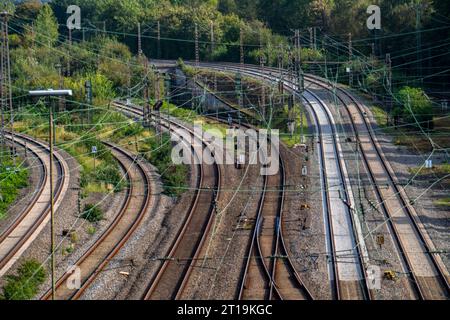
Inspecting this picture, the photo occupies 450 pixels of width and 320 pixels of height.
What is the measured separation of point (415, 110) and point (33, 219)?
21017mm

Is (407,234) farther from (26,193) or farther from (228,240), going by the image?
(26,193)

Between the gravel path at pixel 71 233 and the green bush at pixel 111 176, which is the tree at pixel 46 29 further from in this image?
the gravel path at pixel 71 233

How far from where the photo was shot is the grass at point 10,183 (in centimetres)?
2394

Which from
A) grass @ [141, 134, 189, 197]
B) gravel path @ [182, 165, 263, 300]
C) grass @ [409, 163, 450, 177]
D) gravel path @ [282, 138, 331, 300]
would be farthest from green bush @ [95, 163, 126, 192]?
grass @ [409, 163, 450, 177]

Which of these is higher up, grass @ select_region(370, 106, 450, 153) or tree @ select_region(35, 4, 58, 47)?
tree @ select_region(35, 4, 58, 47)

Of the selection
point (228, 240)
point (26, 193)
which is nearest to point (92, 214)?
point (26, 193)

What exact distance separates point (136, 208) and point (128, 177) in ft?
12.9

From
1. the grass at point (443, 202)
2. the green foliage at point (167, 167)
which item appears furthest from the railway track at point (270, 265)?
the grass at point (443, 202)

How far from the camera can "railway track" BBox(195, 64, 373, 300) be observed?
17109mm

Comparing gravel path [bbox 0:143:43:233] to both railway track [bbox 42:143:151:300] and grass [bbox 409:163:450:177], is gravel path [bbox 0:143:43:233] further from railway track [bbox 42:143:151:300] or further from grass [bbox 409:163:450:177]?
grass [bbox 409:163:450:177]

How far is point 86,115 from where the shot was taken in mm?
41312

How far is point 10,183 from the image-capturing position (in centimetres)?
2578

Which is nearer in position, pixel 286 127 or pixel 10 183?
pixel 10 183
